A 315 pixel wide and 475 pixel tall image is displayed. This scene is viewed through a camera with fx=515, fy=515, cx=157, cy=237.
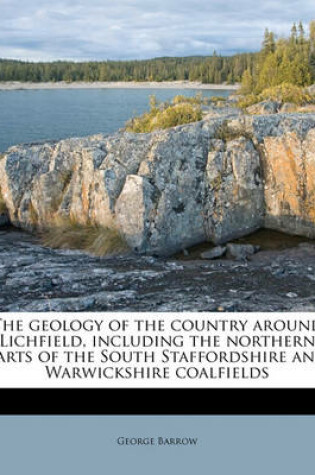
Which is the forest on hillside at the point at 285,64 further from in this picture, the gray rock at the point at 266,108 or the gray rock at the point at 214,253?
the gray rock at the point at 214,253

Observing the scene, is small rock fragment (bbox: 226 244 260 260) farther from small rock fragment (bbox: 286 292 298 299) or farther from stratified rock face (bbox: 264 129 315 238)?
small rock fragment (bbox: 286 292 298 299)

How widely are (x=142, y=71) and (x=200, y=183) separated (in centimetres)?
13396

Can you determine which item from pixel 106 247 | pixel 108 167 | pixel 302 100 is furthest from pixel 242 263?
pixel 302 100

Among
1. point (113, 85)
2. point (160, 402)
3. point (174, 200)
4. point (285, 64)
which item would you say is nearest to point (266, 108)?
point (174, 200)

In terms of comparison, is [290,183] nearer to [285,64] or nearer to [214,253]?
[214,253]

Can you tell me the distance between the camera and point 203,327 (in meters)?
3.94

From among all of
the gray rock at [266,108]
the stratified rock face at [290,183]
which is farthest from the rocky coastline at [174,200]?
the gray rock at [266,108]

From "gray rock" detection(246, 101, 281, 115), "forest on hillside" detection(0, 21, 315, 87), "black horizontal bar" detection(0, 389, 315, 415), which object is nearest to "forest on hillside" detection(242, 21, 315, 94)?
"forest on hillside" detection(0, 21, 315, 87)

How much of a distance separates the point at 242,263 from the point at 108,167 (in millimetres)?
3194

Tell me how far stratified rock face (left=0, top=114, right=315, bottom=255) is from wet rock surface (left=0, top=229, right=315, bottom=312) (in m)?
0.80

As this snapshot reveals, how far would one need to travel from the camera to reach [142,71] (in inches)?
5364

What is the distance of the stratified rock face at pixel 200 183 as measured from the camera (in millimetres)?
9047

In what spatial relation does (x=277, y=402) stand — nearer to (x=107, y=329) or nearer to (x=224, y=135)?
(x=107, y=329)

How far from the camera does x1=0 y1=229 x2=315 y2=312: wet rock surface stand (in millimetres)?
6234
